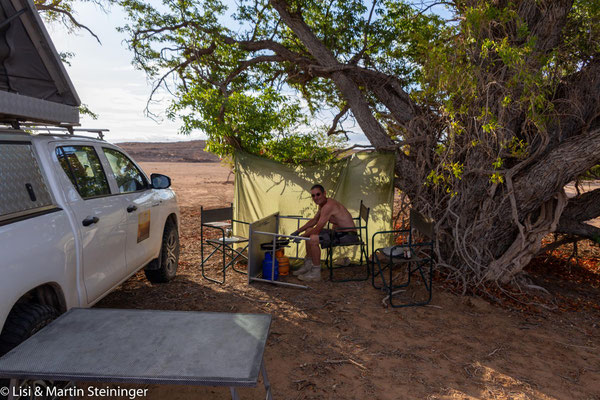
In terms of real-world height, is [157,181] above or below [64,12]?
below

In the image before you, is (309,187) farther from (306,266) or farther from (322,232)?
(306,266)

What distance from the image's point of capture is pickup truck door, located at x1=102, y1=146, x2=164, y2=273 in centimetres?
411

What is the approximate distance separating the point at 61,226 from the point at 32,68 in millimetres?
1549

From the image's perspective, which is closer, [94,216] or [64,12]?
[94,216]

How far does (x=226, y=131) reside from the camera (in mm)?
6496

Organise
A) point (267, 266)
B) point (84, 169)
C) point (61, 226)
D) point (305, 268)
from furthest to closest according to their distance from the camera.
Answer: point (305, 268) → point (267, 266) → point (84, 169) → point (61, 226)

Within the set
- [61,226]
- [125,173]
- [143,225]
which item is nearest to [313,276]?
[143,225]

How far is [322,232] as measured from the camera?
6230 millimetres

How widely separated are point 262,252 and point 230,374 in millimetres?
4196

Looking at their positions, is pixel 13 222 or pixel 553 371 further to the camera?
pixel 553 371

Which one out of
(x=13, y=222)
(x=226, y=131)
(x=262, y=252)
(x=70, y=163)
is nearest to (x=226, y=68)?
(x=226, y=131)

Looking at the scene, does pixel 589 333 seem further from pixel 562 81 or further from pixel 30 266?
pixel 30 266

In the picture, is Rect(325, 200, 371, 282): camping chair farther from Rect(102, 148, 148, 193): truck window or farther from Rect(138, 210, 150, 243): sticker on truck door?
Rect(102, 148, 148, 193): truck window

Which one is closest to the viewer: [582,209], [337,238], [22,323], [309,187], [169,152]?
[22,323]
